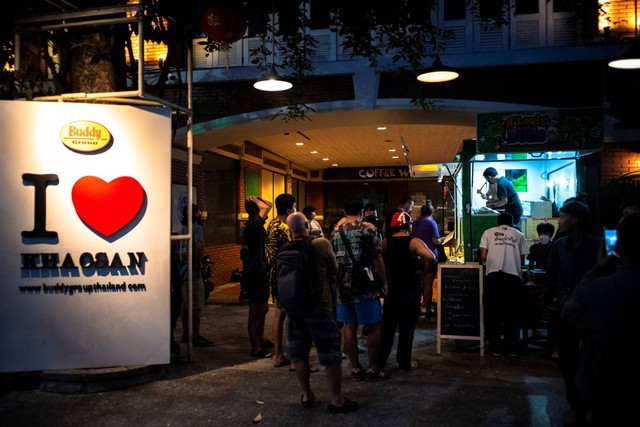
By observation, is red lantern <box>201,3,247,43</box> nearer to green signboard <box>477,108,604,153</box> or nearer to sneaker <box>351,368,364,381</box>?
sneaker <box>351,368,364,381</box>

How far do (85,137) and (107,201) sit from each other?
66 cm

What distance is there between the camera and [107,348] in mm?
5422

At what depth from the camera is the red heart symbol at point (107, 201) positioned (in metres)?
5.33

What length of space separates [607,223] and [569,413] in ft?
21.0

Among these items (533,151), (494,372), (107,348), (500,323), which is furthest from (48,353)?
(533,151)

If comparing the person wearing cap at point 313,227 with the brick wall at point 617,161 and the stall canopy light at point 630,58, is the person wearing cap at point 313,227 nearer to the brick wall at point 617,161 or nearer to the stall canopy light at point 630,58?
the stall canopy light at point 630,58

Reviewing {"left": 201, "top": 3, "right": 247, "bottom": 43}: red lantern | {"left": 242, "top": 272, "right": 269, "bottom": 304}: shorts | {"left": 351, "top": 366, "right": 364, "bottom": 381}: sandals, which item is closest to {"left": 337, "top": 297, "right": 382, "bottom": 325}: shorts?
{"left": 351, "top": 366, "right": 364, "bottom": 381}: sandals

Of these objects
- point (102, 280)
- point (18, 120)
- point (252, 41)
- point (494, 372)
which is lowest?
point (494, 372)

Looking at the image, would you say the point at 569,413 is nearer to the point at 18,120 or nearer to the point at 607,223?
the point at 18,120

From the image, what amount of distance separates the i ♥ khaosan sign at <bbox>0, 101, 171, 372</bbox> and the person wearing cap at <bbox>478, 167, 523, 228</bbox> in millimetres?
6337

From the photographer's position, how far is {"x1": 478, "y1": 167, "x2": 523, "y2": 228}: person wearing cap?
9812 millimetres

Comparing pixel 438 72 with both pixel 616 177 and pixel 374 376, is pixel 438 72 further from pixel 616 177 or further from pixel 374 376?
pixel 616 177

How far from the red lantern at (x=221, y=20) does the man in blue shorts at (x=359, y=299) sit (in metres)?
2.39

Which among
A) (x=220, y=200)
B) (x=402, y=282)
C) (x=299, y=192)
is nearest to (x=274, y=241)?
(x=402, y=282)
